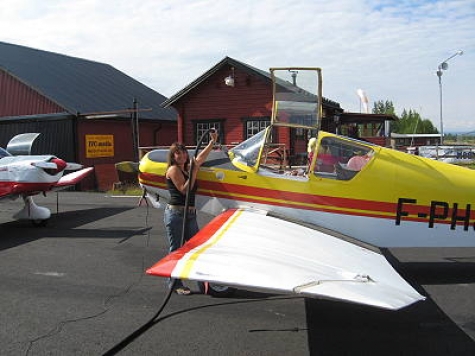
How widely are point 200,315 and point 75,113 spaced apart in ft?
50.3

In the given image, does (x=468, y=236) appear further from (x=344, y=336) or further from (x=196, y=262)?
(x=196, y=262)

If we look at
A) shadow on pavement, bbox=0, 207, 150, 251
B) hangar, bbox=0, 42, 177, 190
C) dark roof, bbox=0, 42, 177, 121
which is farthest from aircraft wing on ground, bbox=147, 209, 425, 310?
dark roof, bbox=0, 42, 177, 121

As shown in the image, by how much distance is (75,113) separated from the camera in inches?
706

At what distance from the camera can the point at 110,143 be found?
1986 centimetres

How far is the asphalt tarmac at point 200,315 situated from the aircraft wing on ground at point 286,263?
2.12 feet

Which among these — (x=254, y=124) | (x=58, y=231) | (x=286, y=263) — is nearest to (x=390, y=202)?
(x=286, y=263)

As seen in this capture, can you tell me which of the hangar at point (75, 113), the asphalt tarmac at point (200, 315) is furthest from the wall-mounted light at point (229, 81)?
the asphalt tarmac at point (200, 315)

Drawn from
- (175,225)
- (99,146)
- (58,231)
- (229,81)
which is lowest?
(58,231)

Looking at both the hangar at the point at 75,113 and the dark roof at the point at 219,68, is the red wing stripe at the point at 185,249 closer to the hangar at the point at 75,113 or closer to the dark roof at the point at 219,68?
the hangar at the point at 75,113

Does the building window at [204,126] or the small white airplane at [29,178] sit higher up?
the building window at [204,126]

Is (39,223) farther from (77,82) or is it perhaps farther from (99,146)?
(77,82)

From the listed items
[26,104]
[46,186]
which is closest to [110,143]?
[26,104]

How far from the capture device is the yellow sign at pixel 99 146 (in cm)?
1858

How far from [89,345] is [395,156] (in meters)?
3.84
